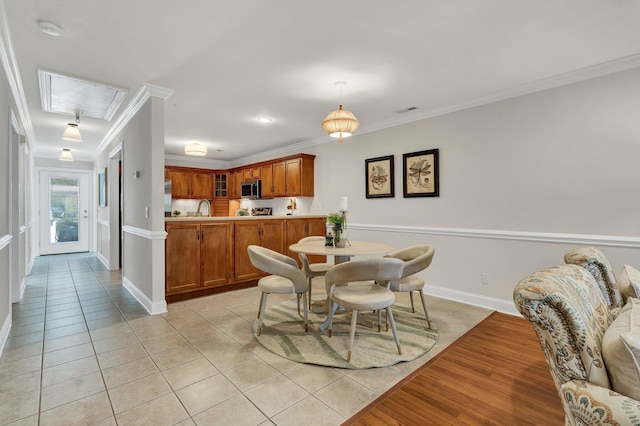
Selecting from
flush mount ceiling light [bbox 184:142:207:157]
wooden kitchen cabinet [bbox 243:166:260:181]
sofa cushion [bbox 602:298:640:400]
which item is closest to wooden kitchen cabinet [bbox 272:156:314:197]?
wooden kitchen cabinet [bbox 243:166:260:181]

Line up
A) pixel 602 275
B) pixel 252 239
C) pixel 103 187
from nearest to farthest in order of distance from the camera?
pixel 602 275
pixel 252 239
pixel 103 187

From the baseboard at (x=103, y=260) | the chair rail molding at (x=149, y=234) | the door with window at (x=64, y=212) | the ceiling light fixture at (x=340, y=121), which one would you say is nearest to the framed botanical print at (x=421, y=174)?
the ceiling light fixture at (x=340, y=121)

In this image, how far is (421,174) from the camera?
4180 millimetres

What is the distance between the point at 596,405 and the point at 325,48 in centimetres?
260

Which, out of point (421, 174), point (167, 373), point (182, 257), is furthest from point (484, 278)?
point (182, 257)

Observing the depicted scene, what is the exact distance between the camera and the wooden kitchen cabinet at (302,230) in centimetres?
500

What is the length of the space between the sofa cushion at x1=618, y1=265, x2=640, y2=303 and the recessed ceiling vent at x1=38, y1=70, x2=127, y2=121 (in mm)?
4554

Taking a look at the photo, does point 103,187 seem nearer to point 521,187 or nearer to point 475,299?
point 475,299

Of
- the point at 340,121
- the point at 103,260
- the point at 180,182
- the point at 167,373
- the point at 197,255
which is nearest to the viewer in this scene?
the point at 167,373

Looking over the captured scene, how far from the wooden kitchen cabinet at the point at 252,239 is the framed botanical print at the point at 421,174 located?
2023mm

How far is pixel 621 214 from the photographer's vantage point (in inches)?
109

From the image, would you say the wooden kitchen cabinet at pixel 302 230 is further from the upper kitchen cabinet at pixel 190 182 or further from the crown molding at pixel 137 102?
the upper kitchen cabinet at pixel 190 182

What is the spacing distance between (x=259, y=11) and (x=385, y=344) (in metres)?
2.69

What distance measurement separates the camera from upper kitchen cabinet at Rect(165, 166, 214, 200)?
728 cm
